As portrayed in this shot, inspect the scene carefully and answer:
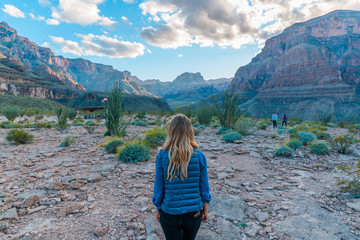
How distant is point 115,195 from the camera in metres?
3.60

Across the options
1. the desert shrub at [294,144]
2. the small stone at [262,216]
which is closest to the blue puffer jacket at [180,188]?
the small stone at [262,216]

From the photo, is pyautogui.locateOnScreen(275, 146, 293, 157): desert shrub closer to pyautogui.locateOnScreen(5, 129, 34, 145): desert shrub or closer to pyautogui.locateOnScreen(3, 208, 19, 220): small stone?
pyautogui.locateOnScreen(3, 208, 19, 220): small stone

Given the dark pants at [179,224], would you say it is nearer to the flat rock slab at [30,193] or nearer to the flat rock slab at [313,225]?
the flat rock slab at [313,225]

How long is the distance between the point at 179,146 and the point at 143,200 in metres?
2.26

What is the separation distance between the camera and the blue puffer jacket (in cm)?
175

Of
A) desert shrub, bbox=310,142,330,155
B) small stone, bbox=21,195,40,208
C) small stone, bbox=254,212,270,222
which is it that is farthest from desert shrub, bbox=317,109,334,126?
small stone, bbox=21,195,40,208

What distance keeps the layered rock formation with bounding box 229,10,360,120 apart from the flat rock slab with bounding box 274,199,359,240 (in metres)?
63.3

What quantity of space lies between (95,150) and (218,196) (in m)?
5.00

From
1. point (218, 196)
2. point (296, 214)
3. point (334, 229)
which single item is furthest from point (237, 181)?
point (334, 229)

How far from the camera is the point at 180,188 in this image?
1777mm

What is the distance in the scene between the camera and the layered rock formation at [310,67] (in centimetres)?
8112

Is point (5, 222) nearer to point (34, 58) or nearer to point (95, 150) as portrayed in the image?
point (95, 150)

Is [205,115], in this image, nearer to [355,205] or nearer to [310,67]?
[355,205]

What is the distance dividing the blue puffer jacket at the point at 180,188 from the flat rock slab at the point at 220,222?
1.01 m
